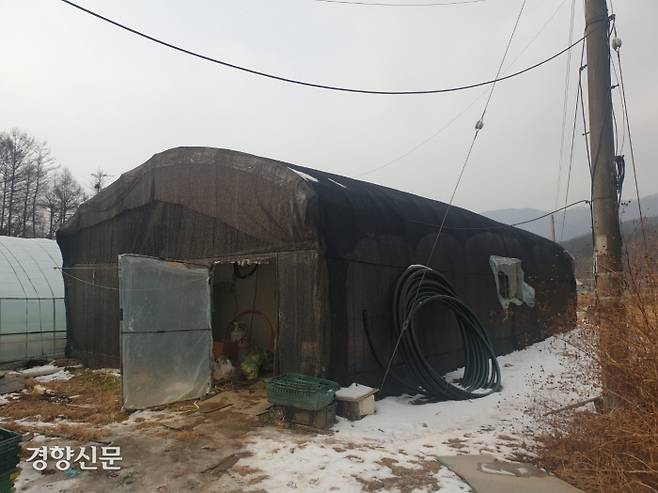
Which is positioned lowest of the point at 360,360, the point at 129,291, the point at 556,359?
the point at 556,359

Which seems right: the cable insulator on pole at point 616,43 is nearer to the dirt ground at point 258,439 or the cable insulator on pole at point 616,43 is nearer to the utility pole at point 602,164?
the utility pole at point 602,164

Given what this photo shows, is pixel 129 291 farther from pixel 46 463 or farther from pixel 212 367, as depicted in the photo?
pixel 46 463

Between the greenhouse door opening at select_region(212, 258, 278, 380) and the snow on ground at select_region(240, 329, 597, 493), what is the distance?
338cm

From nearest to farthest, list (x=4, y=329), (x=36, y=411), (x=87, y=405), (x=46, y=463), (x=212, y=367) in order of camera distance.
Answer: (x=46, y=463) → (x=36, y=411) → (x=87, y=405) → (x=212, y=367) → (x=4, y=329)

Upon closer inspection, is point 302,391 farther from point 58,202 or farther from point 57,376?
point 58,202

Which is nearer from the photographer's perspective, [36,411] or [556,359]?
[36,411]

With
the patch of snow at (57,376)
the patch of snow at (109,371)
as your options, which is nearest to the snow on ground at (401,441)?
the patch of snow at (109,371)

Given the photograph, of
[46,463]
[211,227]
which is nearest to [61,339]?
[211,227]

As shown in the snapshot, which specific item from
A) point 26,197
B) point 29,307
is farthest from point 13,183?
point 29,307

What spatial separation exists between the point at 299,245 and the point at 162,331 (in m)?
2.47

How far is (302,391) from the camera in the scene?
220 inches

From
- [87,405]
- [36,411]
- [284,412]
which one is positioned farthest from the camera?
[87,405]

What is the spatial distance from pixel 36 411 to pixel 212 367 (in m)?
2.48

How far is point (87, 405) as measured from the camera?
6941 mm
